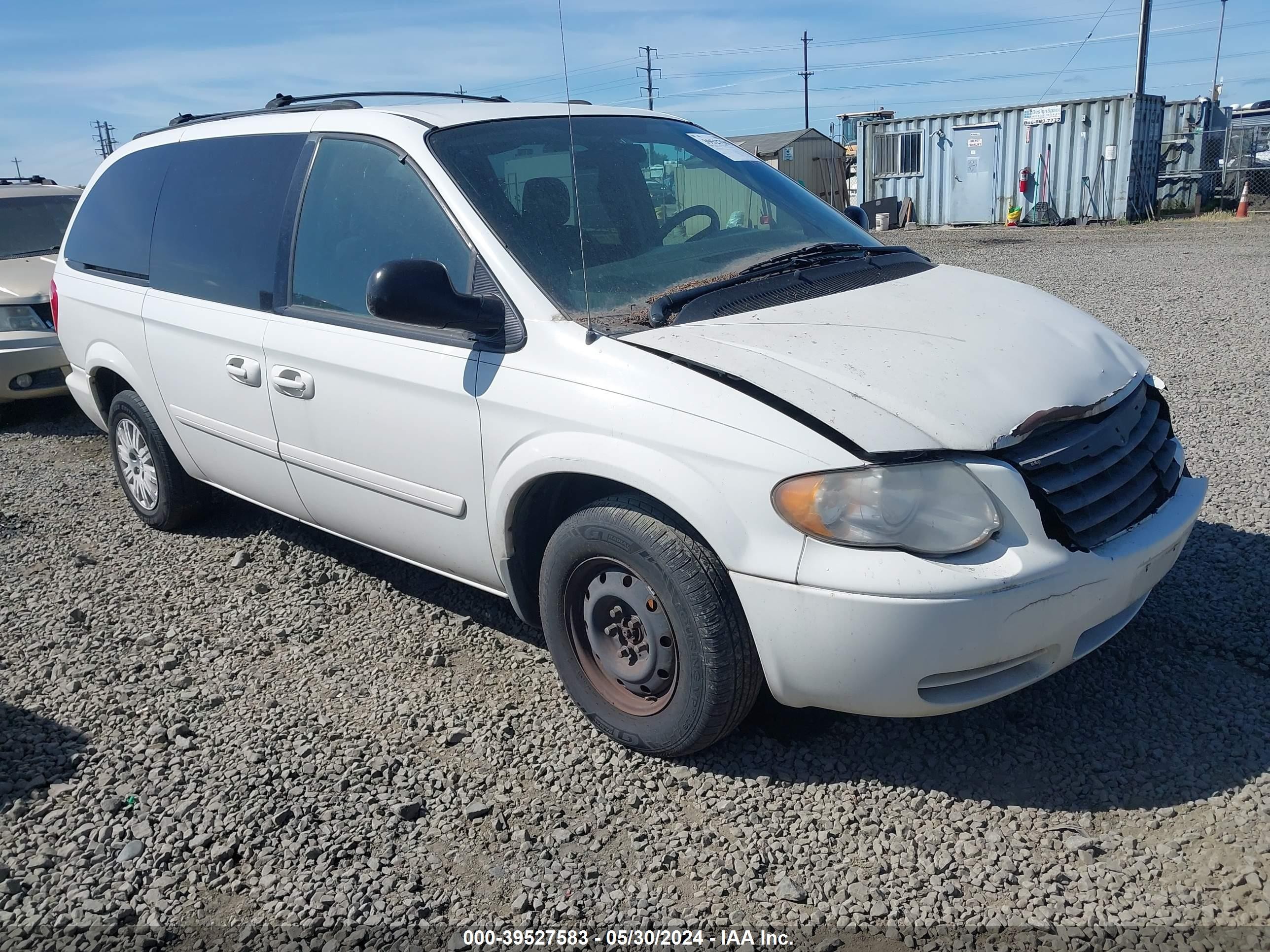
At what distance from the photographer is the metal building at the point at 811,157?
3009cm

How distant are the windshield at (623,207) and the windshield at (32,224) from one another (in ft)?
22.7

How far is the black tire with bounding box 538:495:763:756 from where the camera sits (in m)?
2.73

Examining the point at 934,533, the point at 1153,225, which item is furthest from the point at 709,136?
the point at 1153,225

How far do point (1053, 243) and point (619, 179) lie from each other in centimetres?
1771

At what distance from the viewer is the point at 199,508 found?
5219mm

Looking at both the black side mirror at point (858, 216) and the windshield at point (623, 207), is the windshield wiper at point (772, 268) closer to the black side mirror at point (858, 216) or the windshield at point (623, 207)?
the windshield at point (623, 207)

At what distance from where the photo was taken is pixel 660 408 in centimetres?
274

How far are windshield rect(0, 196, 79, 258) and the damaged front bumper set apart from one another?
8.52 m

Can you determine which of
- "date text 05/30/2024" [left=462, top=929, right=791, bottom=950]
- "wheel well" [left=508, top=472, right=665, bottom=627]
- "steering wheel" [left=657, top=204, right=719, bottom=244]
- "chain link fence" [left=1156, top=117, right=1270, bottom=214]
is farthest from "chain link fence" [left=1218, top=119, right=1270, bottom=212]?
"date text 05/30/2024" [left=462, top=929, right=791, bottom=950]

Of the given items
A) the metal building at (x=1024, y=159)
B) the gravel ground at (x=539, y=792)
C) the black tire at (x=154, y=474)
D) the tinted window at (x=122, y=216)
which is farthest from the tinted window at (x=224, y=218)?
the metal building at (x=1024, y=159)

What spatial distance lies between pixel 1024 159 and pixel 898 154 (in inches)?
133

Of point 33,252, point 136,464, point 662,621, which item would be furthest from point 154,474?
point 33,252

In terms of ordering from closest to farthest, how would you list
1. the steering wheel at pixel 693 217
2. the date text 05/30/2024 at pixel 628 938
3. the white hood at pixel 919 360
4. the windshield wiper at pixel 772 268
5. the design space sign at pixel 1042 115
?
1. the date text 05/30/2024 at pixel 628 938
2. the white hood at pixel 919 360
3. the windshield wiper at pixel 772 268
4. the steering wheel at pixel 693 217
5. the design space sign at pixel 1042 115

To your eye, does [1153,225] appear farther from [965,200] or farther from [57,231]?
[57,231]
